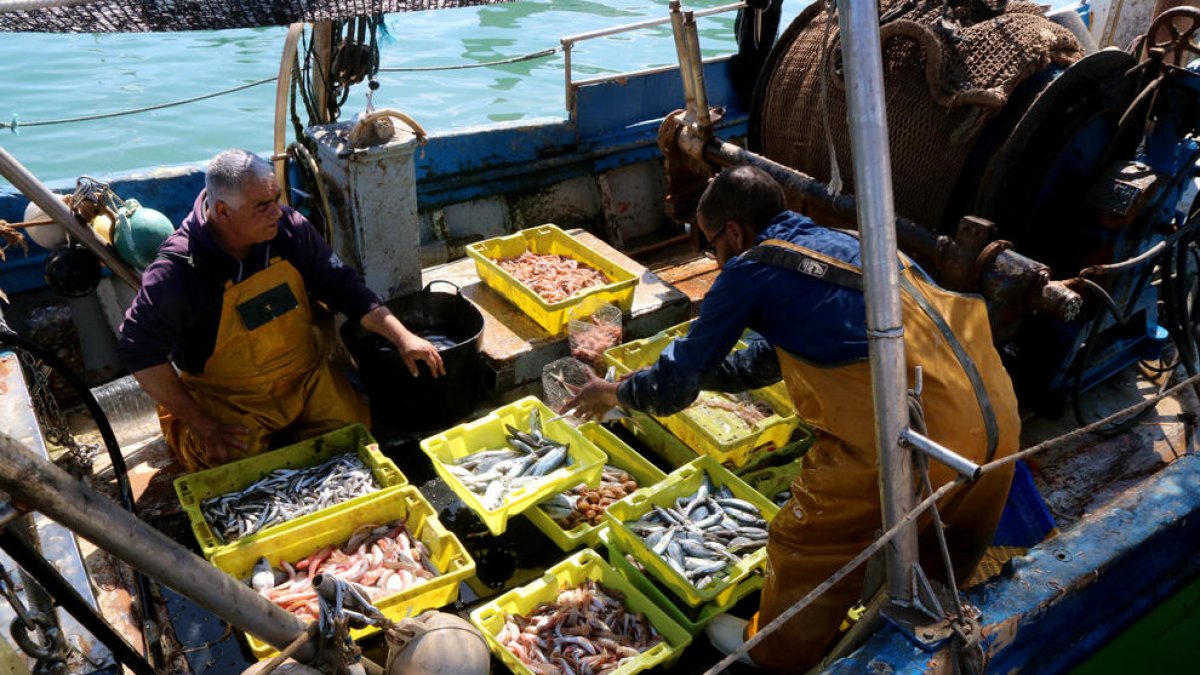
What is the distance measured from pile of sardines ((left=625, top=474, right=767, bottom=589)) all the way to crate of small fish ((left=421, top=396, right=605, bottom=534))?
433 millimetres

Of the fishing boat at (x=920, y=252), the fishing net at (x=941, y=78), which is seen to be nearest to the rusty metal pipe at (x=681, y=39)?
the fishing boat at (x=920, y=252)

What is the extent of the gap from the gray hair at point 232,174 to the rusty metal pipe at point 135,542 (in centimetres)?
244

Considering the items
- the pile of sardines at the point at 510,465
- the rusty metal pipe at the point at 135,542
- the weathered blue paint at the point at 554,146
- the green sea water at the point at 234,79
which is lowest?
the green sea water at the point at 234,79

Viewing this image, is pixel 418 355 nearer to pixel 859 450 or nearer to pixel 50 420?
pixel 50 420

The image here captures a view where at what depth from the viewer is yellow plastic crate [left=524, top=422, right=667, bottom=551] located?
4.16 m

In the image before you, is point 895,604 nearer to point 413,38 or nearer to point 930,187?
point 930,187

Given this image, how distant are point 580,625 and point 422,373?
5.91 feet

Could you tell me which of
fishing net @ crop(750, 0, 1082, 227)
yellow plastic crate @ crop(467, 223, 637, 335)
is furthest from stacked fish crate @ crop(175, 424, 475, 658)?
fishing net @ crop(750, 0, 1082, 227)

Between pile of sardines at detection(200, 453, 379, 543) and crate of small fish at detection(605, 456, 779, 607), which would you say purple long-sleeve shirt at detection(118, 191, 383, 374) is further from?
crate of small fish at detection(605, 456, 779, 607)

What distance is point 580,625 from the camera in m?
3.70

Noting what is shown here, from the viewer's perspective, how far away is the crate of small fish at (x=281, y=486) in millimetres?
4062

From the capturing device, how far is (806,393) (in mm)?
3410

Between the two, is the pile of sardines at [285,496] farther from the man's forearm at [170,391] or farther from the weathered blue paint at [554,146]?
the weathered blue paint at [554,146]

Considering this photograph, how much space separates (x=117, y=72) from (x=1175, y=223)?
56.0 ft
